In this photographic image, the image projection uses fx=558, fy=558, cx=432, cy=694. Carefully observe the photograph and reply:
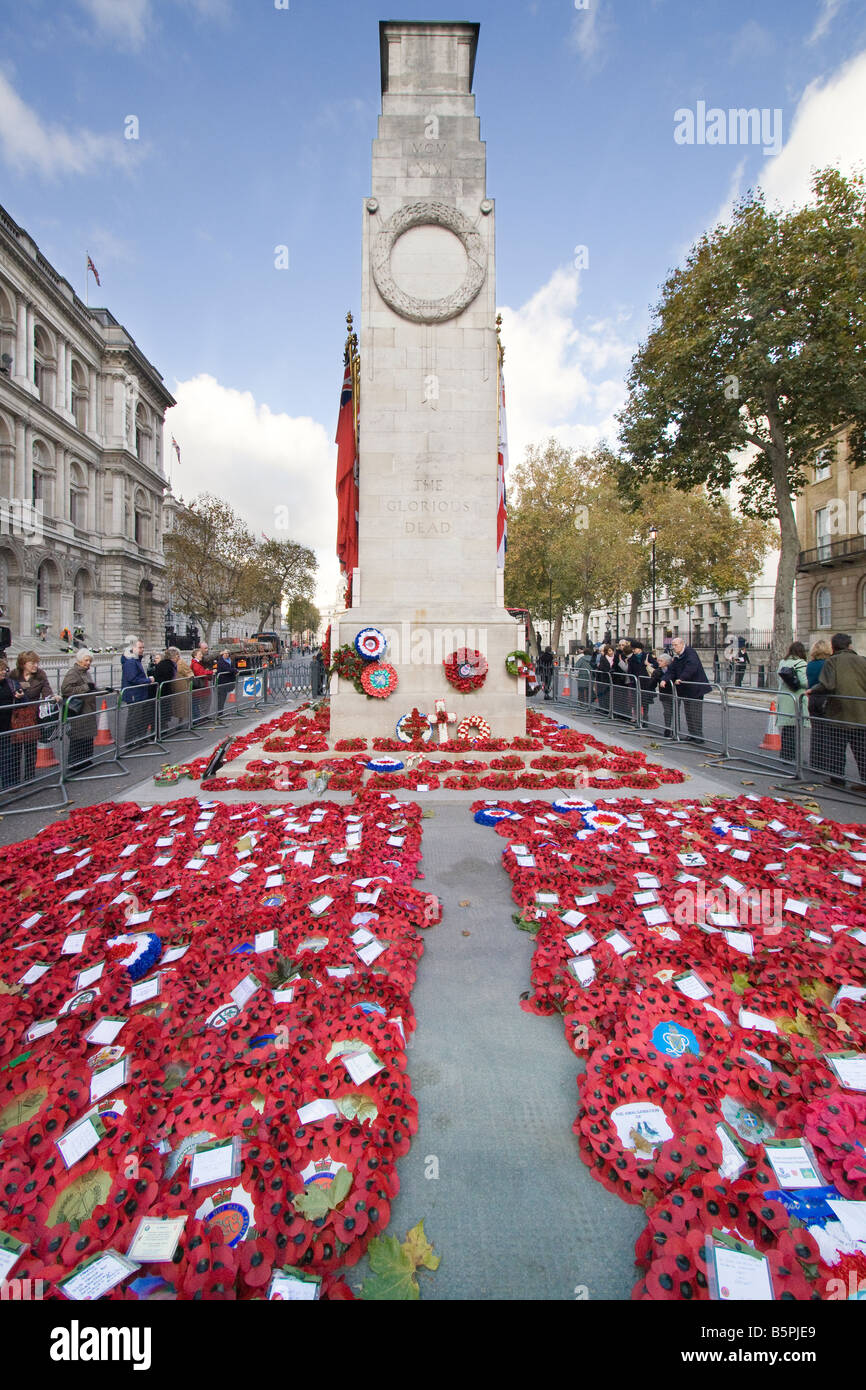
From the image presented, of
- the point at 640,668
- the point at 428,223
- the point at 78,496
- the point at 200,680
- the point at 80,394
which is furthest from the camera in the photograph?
the point at 80,394

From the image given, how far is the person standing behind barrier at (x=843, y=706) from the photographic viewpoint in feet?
25.3

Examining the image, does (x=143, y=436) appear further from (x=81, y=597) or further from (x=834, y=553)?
(x=834, y=553)

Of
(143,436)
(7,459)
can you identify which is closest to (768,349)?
(7,459)

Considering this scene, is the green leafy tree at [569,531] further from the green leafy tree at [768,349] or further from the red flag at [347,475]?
the red flag at [347,475]

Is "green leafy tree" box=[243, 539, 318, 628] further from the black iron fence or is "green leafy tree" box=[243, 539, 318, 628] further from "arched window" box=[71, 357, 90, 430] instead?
the black iron fence

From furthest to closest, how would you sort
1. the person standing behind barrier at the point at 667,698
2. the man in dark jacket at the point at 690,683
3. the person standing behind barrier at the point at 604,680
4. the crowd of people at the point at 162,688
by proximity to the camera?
the person standing behind barrier at the point at 604,680, the person standing behind barrier at the point at 667,698, the man in dark jacket at the point at 690,683, the crowd of people at the point at 162,688

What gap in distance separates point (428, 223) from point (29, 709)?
11.0m

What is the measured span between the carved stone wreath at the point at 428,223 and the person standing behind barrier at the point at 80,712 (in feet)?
27.7

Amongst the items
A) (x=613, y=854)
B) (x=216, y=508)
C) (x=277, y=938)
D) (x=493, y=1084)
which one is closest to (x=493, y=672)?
(x=613, y=854)

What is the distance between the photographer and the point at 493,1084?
266cm

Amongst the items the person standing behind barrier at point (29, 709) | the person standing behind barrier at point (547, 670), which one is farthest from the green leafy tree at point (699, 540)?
the person standing behind barrier at point (29, 709)

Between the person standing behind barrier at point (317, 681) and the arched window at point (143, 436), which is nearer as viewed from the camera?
the person standing behind barrier at point (317, 681)

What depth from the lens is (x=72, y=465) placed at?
44.0 metres
